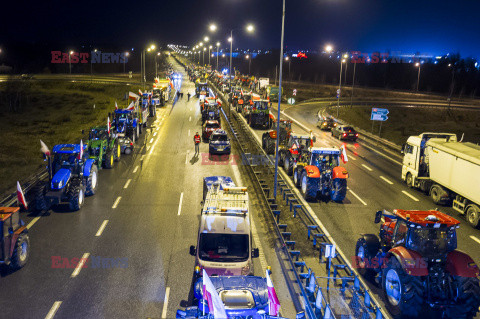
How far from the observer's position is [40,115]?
185 ft

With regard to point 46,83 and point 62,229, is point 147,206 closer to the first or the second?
point 62,229

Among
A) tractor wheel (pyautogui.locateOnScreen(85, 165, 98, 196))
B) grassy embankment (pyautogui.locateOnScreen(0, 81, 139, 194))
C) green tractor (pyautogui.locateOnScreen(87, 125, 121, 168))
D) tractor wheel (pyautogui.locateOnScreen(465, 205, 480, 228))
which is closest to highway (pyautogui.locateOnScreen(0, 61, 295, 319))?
tractor wheel (pyautogui.locateOnScreen(85, 165, 98, 196))

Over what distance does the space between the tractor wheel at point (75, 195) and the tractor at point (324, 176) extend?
430 inches

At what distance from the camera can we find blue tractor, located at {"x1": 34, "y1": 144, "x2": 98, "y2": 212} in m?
18.1

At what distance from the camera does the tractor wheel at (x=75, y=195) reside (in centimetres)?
1848

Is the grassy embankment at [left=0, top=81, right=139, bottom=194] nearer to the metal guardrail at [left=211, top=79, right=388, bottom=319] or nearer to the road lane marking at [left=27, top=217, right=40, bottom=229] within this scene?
the road lane marking at [left=27, top=217, right=40, bottom=229]

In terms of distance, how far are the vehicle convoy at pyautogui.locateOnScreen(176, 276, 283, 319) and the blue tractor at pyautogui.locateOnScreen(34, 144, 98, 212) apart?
1068 centimetres

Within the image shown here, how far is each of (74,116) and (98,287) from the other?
47.3 metres

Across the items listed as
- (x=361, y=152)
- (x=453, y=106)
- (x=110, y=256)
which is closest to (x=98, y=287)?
(x=110, y=256)

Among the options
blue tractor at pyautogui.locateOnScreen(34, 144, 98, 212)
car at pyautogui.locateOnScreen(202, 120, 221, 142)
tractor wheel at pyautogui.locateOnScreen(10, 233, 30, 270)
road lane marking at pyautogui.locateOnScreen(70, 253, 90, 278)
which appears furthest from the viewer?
car at pyautogui.locateOnScreen(202, 120, 221, 142)

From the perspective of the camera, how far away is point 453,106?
68750mm

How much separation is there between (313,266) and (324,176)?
291 inches

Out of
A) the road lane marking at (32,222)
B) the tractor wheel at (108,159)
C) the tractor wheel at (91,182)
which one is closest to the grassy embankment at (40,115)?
the tractor wheel at (108,159)

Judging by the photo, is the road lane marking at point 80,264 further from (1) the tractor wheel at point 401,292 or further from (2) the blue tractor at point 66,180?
(1) the tractor wheel at point 401,292
